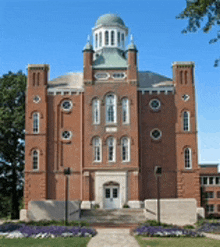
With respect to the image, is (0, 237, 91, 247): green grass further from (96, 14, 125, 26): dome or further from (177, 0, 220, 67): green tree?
(96, 14, 125, 26): dome

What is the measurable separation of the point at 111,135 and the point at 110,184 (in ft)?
14.0

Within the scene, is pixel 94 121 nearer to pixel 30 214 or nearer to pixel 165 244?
pixel 30 214

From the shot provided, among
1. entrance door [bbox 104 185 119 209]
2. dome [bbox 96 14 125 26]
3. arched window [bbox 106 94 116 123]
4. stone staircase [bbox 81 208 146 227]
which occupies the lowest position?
stone staircase [bbox 81 208 146 227]

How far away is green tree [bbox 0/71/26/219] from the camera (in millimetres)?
42344

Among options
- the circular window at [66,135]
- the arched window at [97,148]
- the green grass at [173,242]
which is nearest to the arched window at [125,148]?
the arched window at [97,148]

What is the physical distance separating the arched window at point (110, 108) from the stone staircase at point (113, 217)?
326 inches

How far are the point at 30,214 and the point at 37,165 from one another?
731 centimetres

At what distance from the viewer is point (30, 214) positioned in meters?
31.0

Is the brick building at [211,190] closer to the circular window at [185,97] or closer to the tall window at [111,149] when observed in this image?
the circular window at [185,97]

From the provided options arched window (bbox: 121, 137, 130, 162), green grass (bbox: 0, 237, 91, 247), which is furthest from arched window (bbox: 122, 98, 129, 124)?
green grass (bbox: 0, 237, 91, 247)

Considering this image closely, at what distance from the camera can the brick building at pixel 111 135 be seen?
37.1 meters

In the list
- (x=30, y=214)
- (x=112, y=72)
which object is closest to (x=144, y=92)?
(x=112, y=72)

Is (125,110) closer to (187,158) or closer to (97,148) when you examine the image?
(97,148)

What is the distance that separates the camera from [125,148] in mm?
37719
